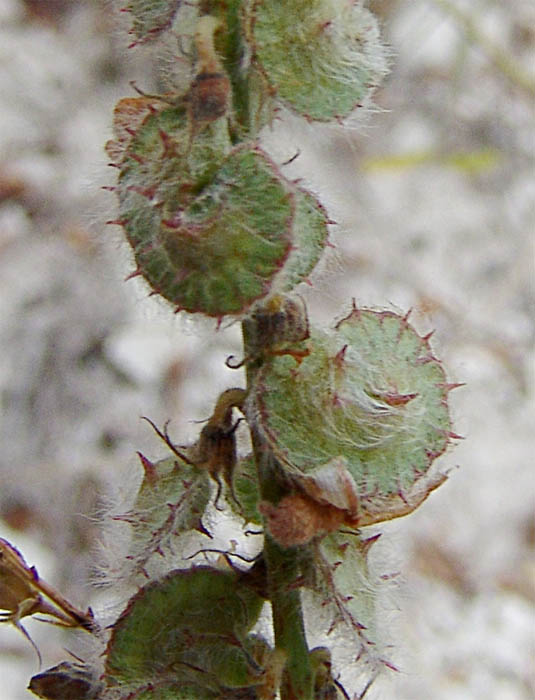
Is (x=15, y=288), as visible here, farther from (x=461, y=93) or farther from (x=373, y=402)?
Result: (x=373, y=402)

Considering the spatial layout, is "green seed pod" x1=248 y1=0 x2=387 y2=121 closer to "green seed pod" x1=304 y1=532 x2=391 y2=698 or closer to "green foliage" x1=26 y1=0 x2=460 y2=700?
"green foliage" x1=26 y1=0 x2=460 y2=700

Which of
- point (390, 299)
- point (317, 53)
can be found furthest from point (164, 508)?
point (390, 299)

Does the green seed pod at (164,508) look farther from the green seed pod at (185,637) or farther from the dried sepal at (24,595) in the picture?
the dried sepal at (24,595)

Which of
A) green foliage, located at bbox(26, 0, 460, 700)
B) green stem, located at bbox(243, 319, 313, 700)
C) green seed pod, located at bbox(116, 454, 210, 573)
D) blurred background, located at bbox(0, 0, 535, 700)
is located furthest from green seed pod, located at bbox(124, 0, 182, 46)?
blurred background, located at bbox(0, 0, 535, 700)

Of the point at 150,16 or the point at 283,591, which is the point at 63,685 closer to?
the point at 283,591

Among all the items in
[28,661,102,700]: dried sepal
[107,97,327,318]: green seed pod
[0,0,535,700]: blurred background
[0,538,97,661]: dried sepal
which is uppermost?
[107,97,327,318]: green seed pod

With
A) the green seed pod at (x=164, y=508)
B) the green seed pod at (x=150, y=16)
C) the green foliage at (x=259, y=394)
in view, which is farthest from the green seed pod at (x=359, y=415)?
the green seed pod at (x=150, y=16)
